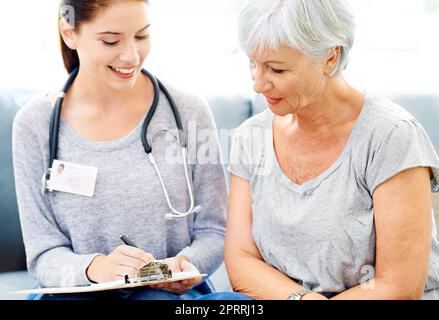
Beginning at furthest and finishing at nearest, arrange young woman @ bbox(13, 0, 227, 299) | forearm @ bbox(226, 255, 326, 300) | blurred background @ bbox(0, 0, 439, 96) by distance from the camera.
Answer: blurred background @ bbox(0, 0, 439, 96)
young woman @ bbox(13, 0, 227, 299)
forearm @ bbox(226, 255, 326, 300)

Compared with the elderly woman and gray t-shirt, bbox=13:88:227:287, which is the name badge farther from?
the elderly woman

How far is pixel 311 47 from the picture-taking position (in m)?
1.20

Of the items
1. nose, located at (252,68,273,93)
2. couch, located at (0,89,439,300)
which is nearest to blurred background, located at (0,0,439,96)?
couch, located at (0,89,439,300)

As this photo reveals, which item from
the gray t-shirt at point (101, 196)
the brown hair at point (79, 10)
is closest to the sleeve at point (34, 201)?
the gray t-shirt at point (101, 196)

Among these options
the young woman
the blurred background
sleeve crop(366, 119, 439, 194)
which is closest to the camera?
sleeve crop(366, 119, 439, 194)

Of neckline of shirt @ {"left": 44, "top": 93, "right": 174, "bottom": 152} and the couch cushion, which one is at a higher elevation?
neckline of shirt @ {"left": 44, "top": 93, "right": 174, "bottom": 152}

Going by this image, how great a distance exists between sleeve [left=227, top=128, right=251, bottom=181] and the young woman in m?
0.08

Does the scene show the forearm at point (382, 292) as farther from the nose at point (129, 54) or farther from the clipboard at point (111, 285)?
the nose at point (129, 54)

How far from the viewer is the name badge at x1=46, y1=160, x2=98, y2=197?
4.64ft

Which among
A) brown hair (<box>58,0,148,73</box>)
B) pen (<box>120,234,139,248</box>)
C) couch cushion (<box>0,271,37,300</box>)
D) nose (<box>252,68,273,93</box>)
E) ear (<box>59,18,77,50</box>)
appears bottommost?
couch cushion (<box>0,271,37,300</box>)

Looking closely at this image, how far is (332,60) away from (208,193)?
1.44ft

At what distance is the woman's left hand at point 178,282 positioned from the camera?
4.39 ft

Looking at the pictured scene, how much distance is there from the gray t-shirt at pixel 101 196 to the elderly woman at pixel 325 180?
17 centimetres

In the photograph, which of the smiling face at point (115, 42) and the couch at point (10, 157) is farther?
the couch at point (10, 157)
